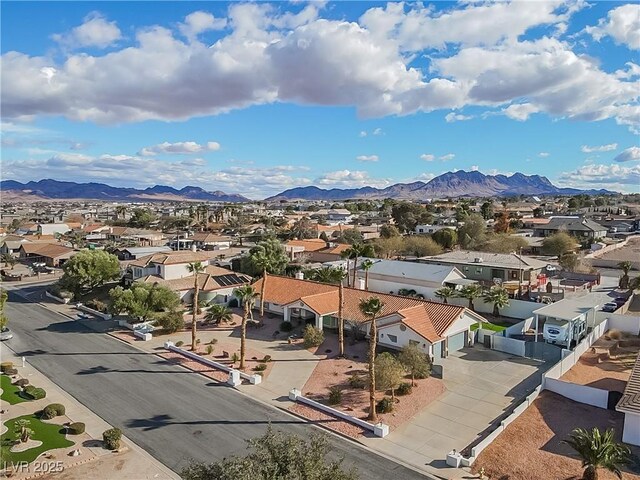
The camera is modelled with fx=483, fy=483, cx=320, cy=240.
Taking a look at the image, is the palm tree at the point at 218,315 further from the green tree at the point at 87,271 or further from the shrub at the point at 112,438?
Answer: the shrub at the point at 112,438

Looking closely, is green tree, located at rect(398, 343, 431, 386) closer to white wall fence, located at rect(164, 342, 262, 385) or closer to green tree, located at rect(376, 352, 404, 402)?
green tree, located at rect(376, 352, 404, 402)

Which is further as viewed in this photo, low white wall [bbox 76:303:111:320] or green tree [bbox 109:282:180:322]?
low white wall [bbox 76:303:111:320]

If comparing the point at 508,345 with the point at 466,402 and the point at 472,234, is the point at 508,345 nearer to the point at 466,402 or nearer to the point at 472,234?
the point at 466,402

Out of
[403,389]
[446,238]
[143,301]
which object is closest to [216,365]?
[403,389]

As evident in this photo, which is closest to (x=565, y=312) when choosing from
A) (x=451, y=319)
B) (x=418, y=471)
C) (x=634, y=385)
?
(x=451, y=319)

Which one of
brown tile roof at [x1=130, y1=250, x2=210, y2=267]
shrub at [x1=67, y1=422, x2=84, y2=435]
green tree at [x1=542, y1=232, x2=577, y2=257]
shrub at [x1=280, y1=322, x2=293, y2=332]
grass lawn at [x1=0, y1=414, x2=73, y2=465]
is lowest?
grass lawn at [x1=0, y1=414, x2=73, y2=465]

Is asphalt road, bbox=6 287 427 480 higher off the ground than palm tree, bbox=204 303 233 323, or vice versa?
palm tree, bbox=204 303 233 323

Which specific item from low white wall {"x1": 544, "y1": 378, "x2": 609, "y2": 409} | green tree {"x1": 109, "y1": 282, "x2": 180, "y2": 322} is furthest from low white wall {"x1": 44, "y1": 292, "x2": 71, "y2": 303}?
low white wall {"x1": 544, "y1": 378, "x2": 609, "y2": 409}
